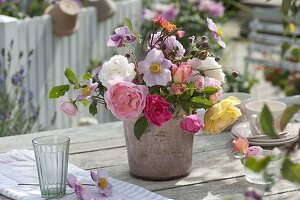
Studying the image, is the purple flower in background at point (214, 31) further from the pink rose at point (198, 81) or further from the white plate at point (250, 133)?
the white plate at point (250, 133)

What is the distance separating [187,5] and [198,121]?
155 inches

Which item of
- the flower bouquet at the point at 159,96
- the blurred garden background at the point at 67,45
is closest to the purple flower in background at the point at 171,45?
the flower bouquet at the point at 159,96

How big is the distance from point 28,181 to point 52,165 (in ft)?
0.57

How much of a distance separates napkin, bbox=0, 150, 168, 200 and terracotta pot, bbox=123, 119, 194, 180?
77mm

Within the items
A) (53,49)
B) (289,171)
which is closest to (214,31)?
(289,171)

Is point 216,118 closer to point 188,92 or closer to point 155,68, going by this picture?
point 188,92

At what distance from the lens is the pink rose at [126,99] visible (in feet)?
5.71

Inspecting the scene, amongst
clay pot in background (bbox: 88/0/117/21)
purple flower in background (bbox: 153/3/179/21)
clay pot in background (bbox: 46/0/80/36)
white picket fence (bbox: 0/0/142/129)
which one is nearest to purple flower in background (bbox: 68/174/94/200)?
white picket fence (bbox: 0/0/142/129)

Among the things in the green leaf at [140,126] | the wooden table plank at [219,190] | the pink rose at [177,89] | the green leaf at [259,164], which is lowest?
the wooden table plank at [219,190]

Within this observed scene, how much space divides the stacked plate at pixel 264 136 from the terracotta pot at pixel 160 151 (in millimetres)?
318

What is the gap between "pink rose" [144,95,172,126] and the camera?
176 centimetres

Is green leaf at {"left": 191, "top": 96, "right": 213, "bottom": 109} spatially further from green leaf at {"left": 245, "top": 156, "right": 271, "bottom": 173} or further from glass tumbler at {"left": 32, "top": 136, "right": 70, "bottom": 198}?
green leaf at {"left": 245, "top": 156, "right": 271, "bottom": 173}

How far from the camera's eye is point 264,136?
2.19 metres

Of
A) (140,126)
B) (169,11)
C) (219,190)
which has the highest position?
(169,11)
